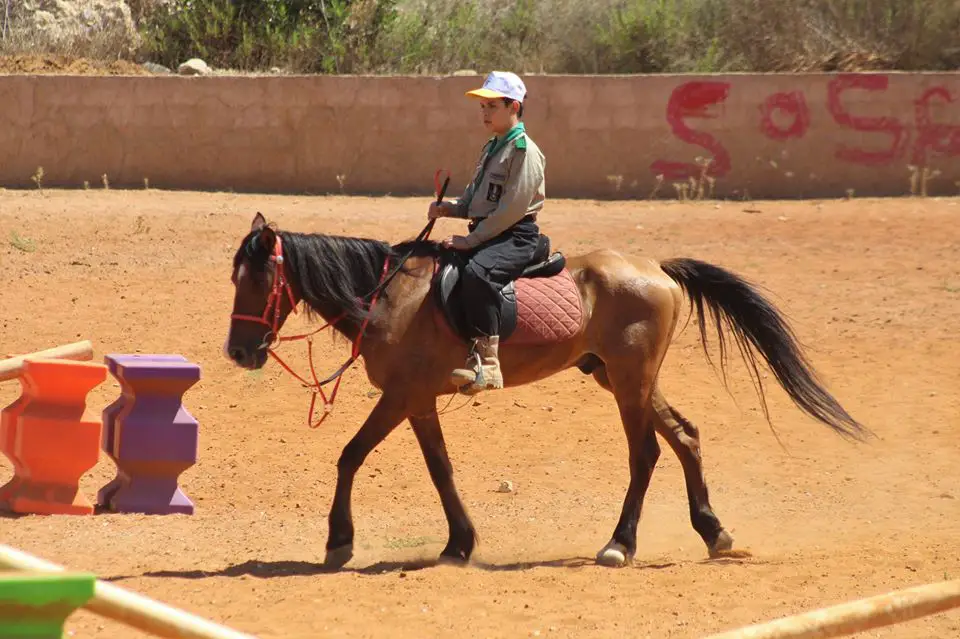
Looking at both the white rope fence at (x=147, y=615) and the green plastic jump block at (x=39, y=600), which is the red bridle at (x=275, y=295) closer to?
the white rope fence at (x=147, y=615)

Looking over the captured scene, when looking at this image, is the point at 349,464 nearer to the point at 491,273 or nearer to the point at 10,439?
the point at 491,273

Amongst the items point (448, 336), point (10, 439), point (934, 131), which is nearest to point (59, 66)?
A: point (10, 439)

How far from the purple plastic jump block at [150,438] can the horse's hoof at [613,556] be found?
9.52 ft

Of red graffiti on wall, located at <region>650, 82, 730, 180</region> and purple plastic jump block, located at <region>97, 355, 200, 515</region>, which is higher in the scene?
red graffiti on wall, located at <region>650, 82, 730, 180</region>

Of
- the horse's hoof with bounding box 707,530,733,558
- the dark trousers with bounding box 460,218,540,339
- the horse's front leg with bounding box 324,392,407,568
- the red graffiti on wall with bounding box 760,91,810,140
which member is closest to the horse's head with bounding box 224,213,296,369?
the horse's front leg with bounding box 324,392,407,568

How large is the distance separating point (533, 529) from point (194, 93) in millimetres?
10175

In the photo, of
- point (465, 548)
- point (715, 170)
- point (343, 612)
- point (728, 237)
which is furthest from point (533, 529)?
point (715, 170)

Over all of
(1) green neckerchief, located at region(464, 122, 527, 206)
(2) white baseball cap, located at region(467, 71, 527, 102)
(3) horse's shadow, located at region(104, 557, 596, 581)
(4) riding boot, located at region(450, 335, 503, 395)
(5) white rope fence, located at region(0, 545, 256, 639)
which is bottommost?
(3) horse's shadow, located at region(104, 557, 596, 581)

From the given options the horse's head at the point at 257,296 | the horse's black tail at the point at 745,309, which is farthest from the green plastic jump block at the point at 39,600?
the horse's black tail at the point at 745,309

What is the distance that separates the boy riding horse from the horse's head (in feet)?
3.24

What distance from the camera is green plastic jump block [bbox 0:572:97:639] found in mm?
3314

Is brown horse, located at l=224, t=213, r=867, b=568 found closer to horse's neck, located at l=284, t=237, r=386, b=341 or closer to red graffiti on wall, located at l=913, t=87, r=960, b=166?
horse's neck, located at l=284, t=237, r=386, b=341

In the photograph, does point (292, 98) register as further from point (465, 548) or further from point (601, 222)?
point (465, 548)

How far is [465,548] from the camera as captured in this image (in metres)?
8.05
